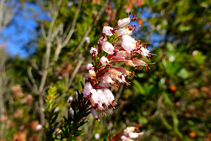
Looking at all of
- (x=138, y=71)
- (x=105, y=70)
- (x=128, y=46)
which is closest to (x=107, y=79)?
(x=105, y=70)

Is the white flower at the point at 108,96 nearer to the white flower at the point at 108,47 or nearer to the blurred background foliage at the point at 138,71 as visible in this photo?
the white flower at the point at 108,47

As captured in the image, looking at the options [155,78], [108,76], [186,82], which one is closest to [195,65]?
[186,82]

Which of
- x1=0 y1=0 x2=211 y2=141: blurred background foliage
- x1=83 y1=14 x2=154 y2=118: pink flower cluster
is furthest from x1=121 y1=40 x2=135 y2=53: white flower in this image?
x1=0 y1=0 x2=211 y2=141: blurred background foliage

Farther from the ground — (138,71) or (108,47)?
(138,71)

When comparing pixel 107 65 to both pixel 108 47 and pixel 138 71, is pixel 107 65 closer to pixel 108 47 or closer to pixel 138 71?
pixel 108 47

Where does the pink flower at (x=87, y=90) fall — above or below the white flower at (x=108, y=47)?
below

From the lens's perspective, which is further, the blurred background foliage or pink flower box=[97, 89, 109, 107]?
the blurred background foliage

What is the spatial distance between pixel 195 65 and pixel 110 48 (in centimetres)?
167

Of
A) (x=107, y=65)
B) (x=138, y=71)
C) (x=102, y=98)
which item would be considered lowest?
(x=102, y=98)

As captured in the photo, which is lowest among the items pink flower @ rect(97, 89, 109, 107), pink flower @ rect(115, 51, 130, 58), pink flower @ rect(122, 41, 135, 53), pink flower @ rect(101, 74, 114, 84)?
pink flower @ rect(97, 89, 109, 107)

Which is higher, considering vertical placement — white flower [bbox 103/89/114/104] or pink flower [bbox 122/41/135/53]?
pink flower [bbox 122/41/135/53]

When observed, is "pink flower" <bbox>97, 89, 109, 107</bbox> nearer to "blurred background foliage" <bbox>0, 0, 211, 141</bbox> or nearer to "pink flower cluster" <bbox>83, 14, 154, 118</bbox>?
"pink flower cluster" <bbox>83, 14, 154, 118</bbox>

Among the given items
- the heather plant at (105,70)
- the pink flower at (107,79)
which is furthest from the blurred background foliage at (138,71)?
the pink flower at (107,79)

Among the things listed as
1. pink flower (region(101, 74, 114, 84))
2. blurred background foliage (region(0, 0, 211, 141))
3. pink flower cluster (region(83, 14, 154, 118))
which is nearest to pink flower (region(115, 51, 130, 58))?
pink flower cluster (region(83, 14, 154, 118))
